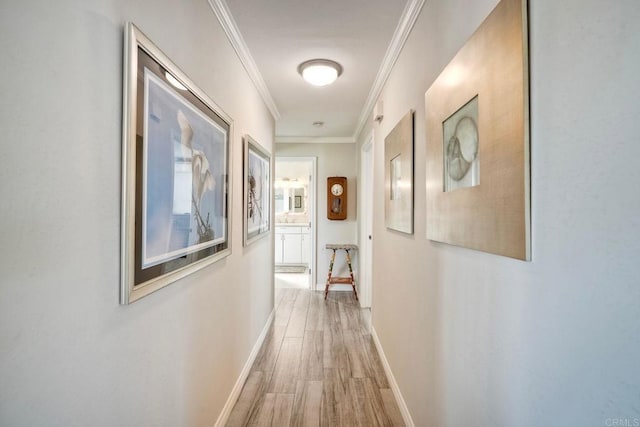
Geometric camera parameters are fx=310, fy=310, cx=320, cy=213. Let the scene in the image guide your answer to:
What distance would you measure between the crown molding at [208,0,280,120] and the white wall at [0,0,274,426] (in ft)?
1.66

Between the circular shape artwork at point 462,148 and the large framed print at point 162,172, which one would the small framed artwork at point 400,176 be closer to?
the circular shape artwork at point 462,148

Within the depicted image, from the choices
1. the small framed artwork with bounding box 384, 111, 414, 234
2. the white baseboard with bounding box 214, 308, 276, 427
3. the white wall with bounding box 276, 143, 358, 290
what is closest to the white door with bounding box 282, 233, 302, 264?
the white wall with bounding box 276, 143, 358, 290

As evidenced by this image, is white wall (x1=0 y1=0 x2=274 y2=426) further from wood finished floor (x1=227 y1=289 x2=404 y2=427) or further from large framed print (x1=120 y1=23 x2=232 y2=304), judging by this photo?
wood finished floor (x1=227 y1=289 x2=404 y2=427)

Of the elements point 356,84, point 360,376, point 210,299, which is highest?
point 356,84

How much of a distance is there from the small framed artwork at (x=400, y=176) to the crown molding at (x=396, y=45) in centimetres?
52

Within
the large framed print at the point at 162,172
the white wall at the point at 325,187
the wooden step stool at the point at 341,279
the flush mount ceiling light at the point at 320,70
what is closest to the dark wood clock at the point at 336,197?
the white wall at the point at 325,187

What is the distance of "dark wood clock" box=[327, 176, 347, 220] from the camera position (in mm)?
4789

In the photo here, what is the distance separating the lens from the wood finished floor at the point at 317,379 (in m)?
1.92

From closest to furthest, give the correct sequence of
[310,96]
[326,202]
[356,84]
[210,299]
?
[210,299] → [356,84] → [310,96] → [326,202]

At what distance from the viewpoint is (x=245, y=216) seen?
228 centimetres

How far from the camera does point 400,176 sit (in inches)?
77.9

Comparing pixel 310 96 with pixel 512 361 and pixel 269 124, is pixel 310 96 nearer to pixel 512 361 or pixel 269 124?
pixel 269 124

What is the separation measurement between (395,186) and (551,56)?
57.1 inches

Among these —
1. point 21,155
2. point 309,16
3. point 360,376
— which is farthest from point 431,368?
point 309,16
